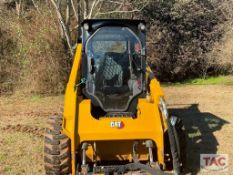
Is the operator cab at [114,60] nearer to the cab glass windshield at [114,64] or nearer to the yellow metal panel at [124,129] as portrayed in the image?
the cab glass windshield at [114,64]

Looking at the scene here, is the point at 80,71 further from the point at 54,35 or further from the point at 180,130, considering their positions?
the point at 54,35

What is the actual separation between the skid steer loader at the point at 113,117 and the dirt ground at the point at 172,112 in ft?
2.75

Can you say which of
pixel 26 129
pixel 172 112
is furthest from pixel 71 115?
pixel 172 112

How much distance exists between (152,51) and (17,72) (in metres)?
5.09

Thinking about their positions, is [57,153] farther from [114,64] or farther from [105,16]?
[105,16]

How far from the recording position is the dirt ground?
7188 millimetres

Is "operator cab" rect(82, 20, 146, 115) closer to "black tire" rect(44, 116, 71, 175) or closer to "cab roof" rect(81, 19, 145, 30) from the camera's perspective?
"cab roof" rect(81, 19, 145, 30)

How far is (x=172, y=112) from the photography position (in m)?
10.7

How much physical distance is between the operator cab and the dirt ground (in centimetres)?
96

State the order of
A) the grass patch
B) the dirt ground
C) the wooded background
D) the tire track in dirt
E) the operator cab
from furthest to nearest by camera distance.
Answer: the grass patch
the wooded background
the tire track in dirt
the dirt ground
the operator cab

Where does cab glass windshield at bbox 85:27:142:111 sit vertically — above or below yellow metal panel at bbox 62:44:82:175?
above

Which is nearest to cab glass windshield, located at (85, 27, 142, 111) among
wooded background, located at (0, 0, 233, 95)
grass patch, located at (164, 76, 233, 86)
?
wooded background, located at (0, 0, 233, 95)

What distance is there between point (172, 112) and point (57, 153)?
206 inches

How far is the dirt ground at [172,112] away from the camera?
23.6 feet
